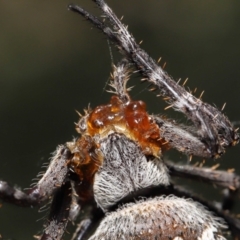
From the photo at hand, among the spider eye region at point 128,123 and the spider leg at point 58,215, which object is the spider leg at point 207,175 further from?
the spider leg at point 58,215

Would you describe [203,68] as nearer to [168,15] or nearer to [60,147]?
[168,15]

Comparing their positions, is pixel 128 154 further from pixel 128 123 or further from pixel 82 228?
pixel 82 228

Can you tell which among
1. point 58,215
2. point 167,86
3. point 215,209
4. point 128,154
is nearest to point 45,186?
point 58,215

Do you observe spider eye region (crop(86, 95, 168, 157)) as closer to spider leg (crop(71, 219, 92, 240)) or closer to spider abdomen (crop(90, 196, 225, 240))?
spider abdomen (crop(90, 196, 225, 240))

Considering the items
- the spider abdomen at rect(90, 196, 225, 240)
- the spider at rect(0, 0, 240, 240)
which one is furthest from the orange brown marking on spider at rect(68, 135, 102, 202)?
the spider abdomen at rect(90, 196, 225, 240)

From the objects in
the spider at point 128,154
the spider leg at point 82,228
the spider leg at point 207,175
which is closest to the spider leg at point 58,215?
the spider at point 128,154

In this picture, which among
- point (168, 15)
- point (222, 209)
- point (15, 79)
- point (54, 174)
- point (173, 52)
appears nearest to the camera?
point (54, 174)

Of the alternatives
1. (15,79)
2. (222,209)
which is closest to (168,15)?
(15,79)
